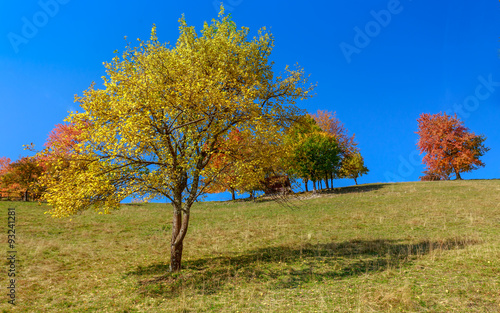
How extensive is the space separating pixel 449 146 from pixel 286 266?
173 ft

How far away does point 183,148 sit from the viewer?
536 inches

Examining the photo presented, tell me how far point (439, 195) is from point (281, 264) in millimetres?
27517

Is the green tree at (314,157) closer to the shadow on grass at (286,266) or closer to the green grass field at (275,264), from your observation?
the green grass field at (275,264)

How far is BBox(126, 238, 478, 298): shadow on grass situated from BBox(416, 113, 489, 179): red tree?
44122 mm

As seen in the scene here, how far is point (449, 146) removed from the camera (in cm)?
5375

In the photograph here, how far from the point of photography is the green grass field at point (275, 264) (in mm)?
10055

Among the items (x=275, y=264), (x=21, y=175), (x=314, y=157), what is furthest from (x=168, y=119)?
(x=21, y=175)

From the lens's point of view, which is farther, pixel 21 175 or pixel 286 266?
pixel 21 175

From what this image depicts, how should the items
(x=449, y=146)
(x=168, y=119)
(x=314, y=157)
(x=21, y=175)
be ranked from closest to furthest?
(x=168, y=119) → (x=21, y=175) → (x=314, y=157) → (x=449, y=146)

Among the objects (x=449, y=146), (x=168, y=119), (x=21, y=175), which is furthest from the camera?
(x=449, y=146)

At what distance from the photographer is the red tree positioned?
173 ft

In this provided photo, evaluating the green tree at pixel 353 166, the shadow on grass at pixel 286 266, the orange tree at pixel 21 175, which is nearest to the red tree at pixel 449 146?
the green tree at pixel 353 166

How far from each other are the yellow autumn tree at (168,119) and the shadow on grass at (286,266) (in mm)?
1536

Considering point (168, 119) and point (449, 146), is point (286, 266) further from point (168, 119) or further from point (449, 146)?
point (449, 146)
